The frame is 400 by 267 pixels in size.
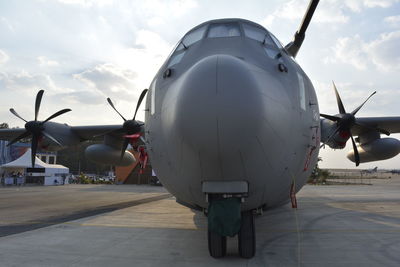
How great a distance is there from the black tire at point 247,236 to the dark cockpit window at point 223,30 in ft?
11.0

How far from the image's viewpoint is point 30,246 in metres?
A: 6.77

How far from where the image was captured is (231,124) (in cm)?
360

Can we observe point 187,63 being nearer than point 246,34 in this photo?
Yes

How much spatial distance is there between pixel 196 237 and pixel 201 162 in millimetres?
4303

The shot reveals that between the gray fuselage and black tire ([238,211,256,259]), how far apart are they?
16.7 inches

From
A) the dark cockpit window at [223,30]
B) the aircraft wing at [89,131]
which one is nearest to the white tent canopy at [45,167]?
the aircraft wing at [89,131]

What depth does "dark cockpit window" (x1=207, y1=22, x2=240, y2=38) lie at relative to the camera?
591 cm

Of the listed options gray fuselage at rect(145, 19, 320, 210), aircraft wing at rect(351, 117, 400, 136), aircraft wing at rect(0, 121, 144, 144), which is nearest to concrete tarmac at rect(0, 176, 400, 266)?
gray fuselage at rect(145, 19, 320, 210)

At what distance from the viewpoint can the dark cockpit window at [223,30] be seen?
5.91 m

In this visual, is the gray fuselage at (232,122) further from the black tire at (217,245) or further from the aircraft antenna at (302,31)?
the aircraft antenna at (302,31)

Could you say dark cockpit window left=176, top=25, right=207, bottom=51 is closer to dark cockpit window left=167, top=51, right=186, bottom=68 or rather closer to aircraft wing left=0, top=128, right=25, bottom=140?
dark cockpit window left=167, top=51, right=186, bottom=68

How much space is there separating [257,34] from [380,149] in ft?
29.2

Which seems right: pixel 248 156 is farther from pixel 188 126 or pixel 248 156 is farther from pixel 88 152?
pixel 88 152

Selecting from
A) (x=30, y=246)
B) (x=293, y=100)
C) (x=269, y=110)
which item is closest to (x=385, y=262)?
(x=293, y=100)
